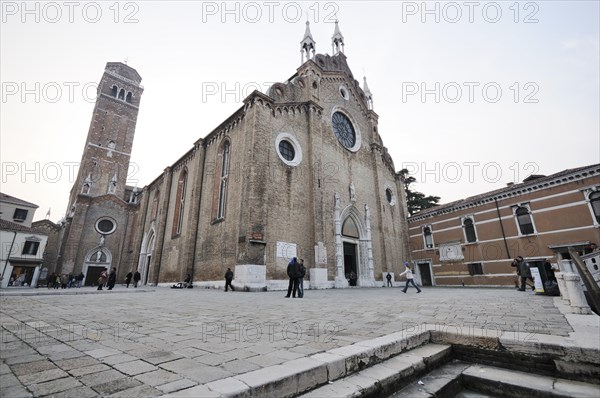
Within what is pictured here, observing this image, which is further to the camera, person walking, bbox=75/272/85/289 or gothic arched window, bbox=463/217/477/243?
person walking, bbox=75/272/85/289

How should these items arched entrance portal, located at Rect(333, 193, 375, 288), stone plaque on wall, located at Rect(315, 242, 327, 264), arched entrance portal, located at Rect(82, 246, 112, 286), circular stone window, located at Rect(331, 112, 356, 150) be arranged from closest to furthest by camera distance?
stone plaque on wall, located at Rect(315, 242, 327, 264), arched entrance portal, located at Rect(333, 193, 375, 288), circular stone window, located at Rect(331, 112, 356, 150), arched entrance portal, located at Rect(82, 246, 112, 286)

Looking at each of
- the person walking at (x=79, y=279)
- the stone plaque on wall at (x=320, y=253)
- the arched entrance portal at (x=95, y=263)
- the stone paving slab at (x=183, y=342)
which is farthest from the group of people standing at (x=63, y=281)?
the stone paving slab at (x=183, y=342)

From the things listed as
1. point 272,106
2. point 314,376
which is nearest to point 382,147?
point 272,106

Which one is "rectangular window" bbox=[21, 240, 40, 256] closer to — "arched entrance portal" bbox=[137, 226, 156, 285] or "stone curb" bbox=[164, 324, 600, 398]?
"arched entrance portal" bbox=[137, 226, 156, 285]

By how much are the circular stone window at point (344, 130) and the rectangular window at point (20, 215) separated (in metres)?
33.6

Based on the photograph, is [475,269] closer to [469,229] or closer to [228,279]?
[469,229]

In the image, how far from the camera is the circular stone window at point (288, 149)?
16.5m

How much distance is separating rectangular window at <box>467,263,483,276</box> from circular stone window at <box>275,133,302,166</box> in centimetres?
1589

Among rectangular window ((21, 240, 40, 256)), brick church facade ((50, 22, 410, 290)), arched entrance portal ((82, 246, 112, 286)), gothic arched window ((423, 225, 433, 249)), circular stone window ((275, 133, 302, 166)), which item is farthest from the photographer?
arched entrance portal ((82, 246, 112, 286))

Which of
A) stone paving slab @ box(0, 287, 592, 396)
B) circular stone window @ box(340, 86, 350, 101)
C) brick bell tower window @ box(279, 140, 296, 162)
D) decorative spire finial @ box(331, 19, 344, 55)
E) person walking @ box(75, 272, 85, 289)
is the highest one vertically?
decorative spire finial @ box(331, 19, 344, 55)

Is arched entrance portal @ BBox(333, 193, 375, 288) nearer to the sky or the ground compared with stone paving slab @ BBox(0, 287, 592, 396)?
nearer to the sky

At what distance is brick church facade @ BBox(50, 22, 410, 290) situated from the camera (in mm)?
14688

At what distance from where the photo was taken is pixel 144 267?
26281mm

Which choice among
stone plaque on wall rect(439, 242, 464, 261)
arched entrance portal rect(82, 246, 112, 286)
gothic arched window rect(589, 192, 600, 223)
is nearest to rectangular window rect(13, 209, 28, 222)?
arched entrance portal rect(82, 246, 112, 286)
